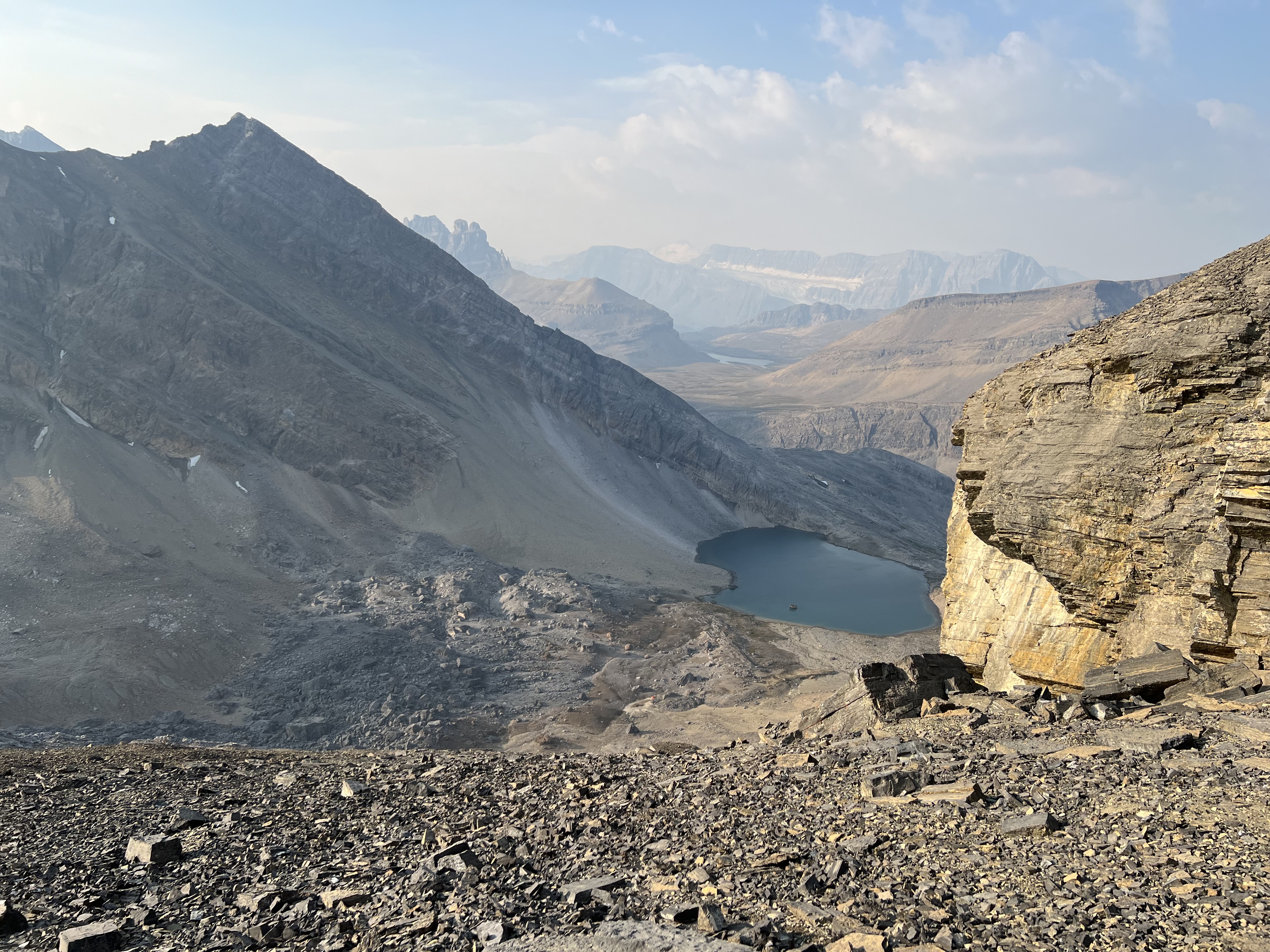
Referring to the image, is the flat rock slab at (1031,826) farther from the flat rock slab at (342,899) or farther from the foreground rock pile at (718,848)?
the flat rock slab at (342,899)

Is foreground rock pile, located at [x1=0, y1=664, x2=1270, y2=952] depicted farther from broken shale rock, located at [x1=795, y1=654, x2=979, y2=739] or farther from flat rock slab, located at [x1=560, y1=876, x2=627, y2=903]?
broken shale rock, located at [x1=795, y1=654, x2=979, y2=739]

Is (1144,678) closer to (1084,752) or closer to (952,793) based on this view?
(1084,752)

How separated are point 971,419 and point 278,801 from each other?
1690 centimetres

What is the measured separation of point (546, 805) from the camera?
12.2 metres

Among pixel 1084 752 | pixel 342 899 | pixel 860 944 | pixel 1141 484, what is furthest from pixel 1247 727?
pixel 342 899

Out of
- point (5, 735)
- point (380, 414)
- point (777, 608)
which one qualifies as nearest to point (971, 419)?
point (5, 735)

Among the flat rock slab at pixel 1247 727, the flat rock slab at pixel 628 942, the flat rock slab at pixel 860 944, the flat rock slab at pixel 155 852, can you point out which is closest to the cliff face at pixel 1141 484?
the flat rock slab at pixel 1247 727

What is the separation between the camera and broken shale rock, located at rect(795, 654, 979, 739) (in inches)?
628

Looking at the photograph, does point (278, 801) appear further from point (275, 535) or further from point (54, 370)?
point (54, 370)

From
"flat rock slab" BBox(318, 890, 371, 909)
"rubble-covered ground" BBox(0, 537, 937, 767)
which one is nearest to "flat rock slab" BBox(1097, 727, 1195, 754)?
"flat rock slab" BBox(318, 890, 371, 909)

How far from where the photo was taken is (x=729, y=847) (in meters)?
9.62

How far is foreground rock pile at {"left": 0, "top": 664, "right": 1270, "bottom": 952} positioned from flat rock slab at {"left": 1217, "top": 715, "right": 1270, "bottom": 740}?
0.16 feet

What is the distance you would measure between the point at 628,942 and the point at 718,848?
98.7 inches

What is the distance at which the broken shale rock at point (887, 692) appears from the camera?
52.3 feet
